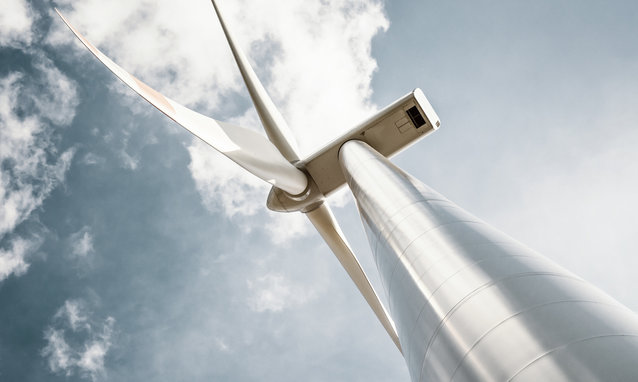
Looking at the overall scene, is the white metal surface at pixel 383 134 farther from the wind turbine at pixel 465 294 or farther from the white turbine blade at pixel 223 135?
the wind turbine at pixel 465 294

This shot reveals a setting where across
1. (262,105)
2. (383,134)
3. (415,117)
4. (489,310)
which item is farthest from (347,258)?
(489,310)

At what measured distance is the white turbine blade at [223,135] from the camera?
5.97 m

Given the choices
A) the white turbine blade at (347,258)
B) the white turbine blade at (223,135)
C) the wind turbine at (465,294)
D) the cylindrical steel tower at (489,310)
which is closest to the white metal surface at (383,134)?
the white turbine blade at (347,258)

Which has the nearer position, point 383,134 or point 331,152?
point 331,152

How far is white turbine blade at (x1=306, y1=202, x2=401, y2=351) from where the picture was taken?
15555 mm

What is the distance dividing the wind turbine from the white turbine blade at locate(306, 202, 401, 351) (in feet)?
23.2

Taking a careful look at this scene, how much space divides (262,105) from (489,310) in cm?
1308

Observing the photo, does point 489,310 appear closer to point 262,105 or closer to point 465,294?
point 465,294

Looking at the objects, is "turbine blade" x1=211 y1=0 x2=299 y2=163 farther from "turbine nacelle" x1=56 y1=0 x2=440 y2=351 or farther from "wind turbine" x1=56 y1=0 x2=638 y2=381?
"wind turbine" x1=56 y1=0 x2=638 y2=381

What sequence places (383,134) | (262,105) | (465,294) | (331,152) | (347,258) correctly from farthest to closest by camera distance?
(347,258) → (262,105) → (383,134) → (331,152) → (465,294)

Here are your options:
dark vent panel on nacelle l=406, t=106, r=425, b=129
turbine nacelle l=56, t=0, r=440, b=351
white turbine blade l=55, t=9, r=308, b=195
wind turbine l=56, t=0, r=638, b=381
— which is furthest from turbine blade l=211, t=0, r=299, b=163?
wind turbine l=56, t=0, r=638, b=381

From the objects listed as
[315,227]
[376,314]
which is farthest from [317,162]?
[376,314]

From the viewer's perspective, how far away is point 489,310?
3.21m

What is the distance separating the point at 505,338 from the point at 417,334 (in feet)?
3.91
